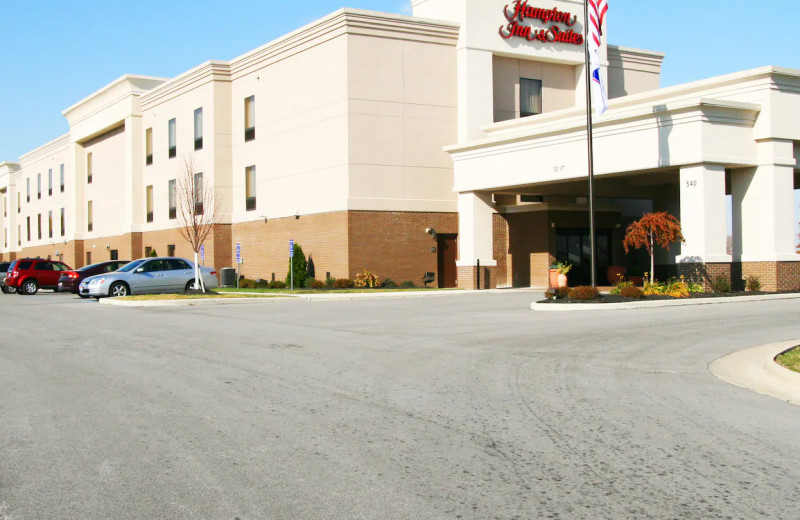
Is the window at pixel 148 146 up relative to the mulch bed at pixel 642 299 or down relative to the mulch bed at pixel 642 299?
up

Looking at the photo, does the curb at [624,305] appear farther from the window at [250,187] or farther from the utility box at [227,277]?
the window at [250,187]

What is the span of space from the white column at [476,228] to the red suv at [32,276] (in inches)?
832

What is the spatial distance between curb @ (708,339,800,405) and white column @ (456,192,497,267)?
2131 centimetres

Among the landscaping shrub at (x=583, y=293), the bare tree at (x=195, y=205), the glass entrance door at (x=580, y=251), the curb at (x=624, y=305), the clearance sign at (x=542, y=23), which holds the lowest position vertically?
the curb at (x=624, y=305)

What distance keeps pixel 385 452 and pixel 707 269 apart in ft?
71.5

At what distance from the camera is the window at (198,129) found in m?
46.8

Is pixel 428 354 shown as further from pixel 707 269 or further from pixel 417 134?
pixel 417 134

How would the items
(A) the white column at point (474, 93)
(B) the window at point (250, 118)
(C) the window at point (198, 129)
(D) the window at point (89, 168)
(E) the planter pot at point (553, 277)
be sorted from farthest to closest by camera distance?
1. (D) the window at point (89, 168)
2. (C) the window at point (198, 129)
3. (B) the window at point (250, 118)
4. (A) the white column at point (474, 93)
5. (E) the planter pot at point (553, 277)

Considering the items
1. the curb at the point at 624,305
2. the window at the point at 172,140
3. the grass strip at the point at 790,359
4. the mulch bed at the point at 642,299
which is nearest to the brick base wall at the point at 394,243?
the mulch bed at the point at 642,299

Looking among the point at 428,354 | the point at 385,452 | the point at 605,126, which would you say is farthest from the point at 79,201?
the point at 385,452

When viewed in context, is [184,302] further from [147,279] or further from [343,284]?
[343,284]

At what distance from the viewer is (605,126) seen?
28734mm

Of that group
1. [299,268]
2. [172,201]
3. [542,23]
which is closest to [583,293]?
[299,268]

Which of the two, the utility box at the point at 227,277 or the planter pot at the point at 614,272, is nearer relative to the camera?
the planter pot at the point at 614,272
